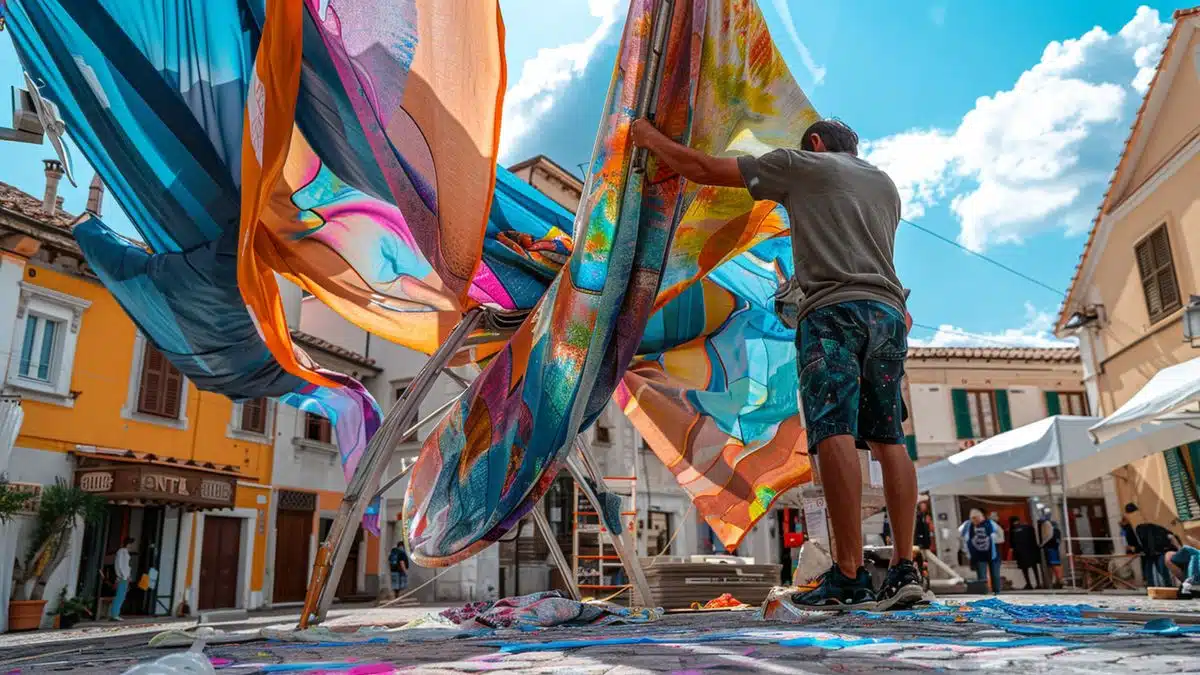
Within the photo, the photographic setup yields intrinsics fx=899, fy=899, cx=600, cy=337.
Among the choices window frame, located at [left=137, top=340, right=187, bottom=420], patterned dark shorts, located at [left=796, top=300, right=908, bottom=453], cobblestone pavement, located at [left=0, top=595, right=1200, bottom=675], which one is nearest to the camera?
cobblestone pavement, located at [left=0, top=595, right=1200, bottom=675]

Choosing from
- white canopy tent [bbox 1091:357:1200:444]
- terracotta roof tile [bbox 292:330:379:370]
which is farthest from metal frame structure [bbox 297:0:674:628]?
terracotta roof tile [bbox 292:330:379:370]

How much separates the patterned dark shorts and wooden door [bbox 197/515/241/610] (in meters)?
17.4

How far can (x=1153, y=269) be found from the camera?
1565 centimetres

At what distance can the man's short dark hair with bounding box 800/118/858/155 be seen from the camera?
3465 millimetres

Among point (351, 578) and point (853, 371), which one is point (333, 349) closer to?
point (351, 578)

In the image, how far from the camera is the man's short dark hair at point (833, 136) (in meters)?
3.46

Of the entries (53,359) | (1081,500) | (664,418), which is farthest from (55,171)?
(1081,500)

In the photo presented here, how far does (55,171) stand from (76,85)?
1426cm

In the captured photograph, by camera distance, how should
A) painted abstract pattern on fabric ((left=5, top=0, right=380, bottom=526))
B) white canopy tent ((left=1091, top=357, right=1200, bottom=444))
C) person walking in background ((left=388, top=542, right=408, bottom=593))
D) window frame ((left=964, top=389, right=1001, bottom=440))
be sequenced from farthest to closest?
window frame ((left=964, top=389, right=1001, bottom=440))
person walking in background ((left=388, top=542, right=408, bottom=593))
white canopy tent ((left=1091, top=357, right=1200, bottom=444))
painted abstract pattern on fabric ((left=5, top=0, right=380, bottom=526))

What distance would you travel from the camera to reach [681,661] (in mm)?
1821

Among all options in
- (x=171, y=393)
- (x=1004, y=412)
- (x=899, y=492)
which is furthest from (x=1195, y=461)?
(x=171, y=393)

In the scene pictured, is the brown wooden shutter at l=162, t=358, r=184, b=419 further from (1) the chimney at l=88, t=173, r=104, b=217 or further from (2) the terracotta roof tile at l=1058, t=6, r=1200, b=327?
(2) the terracotta roof tile at l=1058, t=6, r=1200, b=327

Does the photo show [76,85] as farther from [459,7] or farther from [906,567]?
[906,567]

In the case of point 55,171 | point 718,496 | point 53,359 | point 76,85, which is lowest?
point 718,496
